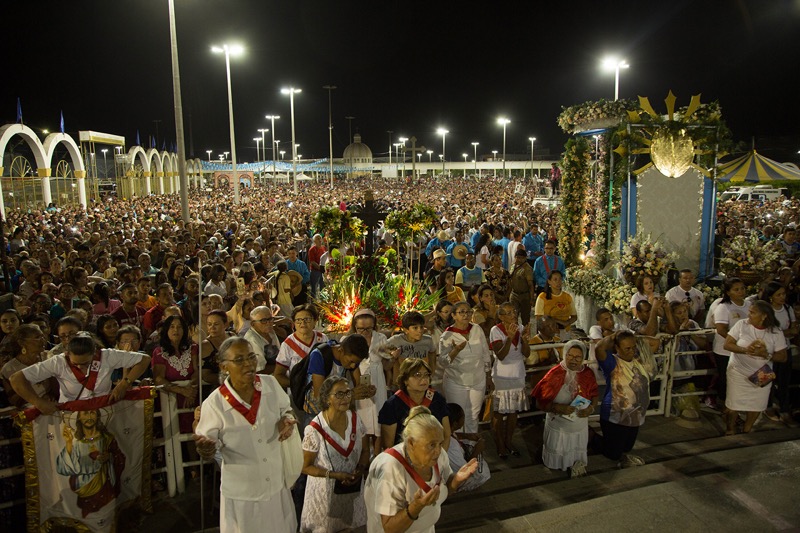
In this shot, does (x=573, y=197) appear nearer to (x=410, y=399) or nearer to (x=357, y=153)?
(x=410, y=399)

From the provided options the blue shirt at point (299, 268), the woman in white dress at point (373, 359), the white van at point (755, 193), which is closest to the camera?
the woman in white dress at point (373, 359)

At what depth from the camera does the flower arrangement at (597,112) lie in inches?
409

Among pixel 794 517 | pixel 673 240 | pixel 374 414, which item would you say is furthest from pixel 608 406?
pixel 673 240

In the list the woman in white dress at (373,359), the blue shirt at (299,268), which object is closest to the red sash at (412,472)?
the woman in white dress at (373,359)

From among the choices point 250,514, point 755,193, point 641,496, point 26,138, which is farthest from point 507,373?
point 755,193

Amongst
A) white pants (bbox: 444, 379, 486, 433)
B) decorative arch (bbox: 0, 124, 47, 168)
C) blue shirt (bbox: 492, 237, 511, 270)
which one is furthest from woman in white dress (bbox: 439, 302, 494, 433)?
decorative arch (bbox: 0, 124, 47, 168)

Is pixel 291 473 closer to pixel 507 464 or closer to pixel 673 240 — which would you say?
pixel 507 464

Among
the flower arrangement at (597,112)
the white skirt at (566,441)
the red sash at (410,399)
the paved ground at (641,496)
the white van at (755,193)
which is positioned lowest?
the paved ground at (641,496)

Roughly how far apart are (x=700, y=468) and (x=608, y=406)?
94 cm

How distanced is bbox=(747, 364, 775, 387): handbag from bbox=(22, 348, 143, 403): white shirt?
575cm

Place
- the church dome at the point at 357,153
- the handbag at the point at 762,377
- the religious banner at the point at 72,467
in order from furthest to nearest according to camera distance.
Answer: the church dome at the point at 357,153, the handbag at the point at 762,377, the religious banner at the point at 72,467

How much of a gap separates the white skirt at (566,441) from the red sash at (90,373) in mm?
3768

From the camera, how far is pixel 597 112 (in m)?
10.5

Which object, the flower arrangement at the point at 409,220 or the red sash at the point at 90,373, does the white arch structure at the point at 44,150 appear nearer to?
the flower arrangement at the point at 409,220
